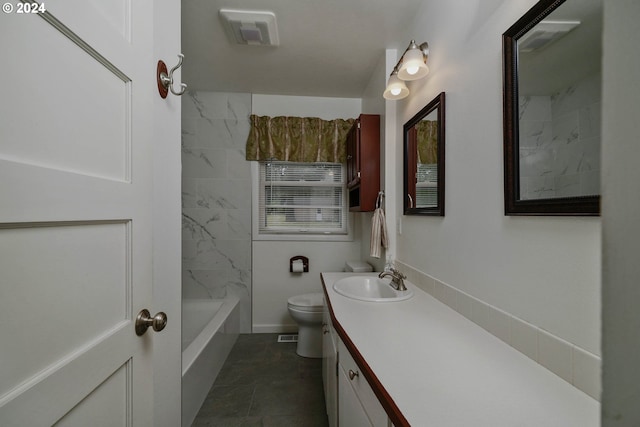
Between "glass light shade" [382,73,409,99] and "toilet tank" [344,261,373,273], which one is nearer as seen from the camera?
"glass light shade" [382,73,409,99]

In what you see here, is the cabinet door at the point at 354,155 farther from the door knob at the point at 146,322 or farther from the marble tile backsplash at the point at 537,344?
the door knob at the point at 146,322

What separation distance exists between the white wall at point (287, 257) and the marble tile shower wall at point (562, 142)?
1.95m

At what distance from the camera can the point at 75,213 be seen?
48 cm

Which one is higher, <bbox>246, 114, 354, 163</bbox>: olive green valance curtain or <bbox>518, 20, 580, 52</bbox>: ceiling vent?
<bbox>246, 114, 354, 163</bbox>: olive green valance curtain

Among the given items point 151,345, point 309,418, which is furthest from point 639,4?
point 309,418

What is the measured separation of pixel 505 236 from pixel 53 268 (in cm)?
120

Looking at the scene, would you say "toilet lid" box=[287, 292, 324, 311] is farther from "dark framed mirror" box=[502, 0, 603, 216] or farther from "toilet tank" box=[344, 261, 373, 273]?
"dark framed mirror" box=[502, 0, 603, 216]

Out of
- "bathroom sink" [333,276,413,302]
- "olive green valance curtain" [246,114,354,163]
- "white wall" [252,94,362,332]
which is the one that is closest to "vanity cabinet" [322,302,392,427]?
"bathroom sink" [333,276,413,302]

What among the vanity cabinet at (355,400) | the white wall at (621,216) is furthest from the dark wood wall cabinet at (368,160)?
the white wall at (621,216)

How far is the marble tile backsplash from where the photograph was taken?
609 millimetres

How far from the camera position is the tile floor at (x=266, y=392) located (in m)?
1.50

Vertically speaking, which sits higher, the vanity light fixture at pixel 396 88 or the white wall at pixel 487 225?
the vanity light fixture at pixel 396 88

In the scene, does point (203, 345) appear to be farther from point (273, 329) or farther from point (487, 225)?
point (487, 225)

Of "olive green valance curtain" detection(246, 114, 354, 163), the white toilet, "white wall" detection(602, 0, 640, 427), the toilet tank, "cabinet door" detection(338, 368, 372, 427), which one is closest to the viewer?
"white wall" detection(602, 0, 640, 427)
